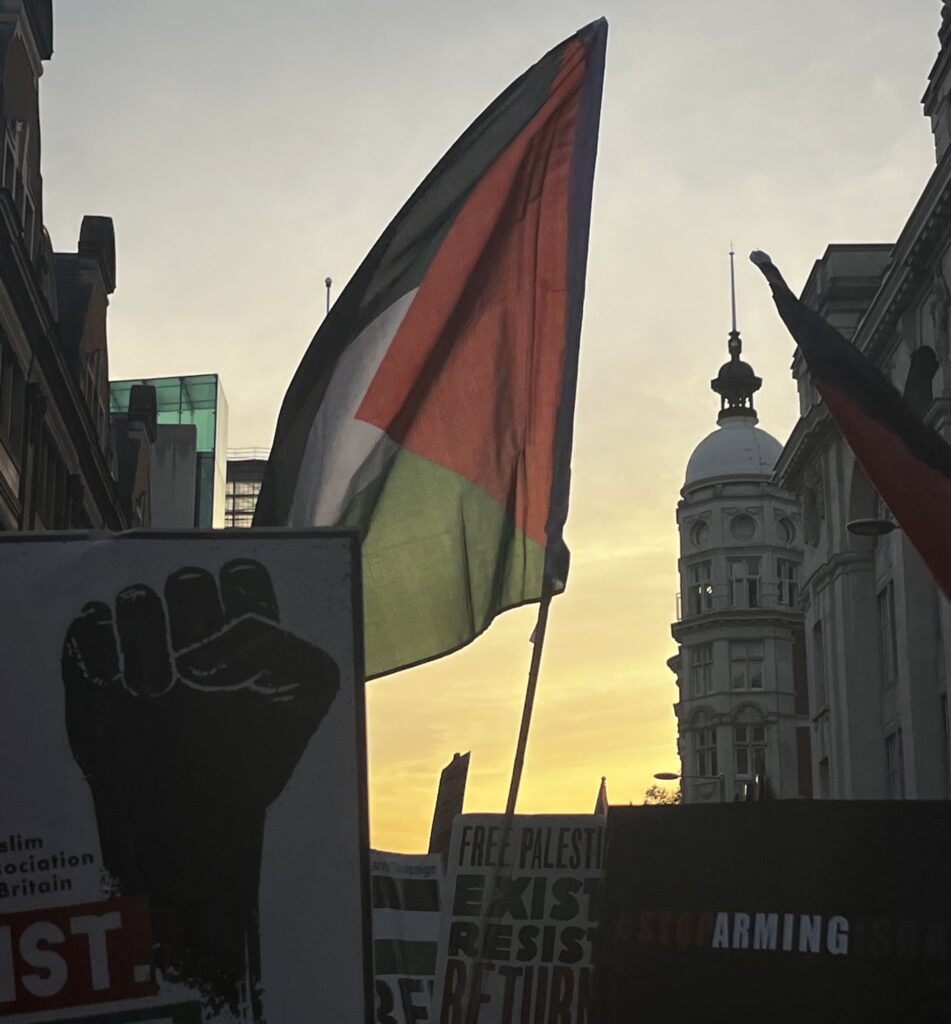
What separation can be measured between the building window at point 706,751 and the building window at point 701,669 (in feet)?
6.23

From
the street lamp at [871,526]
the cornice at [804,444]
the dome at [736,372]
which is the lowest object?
the street lamp at [871,526]

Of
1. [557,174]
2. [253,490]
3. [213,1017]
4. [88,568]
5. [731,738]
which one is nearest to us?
[213,1017]

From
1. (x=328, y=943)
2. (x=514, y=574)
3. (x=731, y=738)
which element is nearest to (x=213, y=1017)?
(x=328, y=943)

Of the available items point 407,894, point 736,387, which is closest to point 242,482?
point 736,387

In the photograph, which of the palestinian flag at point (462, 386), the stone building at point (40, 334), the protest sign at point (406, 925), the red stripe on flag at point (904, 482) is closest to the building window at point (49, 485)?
the stone building at point (40, 334)

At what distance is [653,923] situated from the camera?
7445mm

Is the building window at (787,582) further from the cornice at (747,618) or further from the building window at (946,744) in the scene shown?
the building window at (946,744)

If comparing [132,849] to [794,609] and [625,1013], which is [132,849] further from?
[794,609]

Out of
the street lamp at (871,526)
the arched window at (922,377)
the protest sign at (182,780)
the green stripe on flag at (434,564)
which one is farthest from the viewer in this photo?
the arched window at (922,377)

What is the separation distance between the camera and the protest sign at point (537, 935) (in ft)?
27.6

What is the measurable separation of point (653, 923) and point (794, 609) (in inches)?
3227

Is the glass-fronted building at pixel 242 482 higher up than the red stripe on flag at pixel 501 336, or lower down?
higher up

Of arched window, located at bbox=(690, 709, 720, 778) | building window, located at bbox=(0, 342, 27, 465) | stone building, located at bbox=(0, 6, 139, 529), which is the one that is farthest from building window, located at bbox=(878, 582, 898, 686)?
arched window, located at bbox=(690, 709, 720, 778)

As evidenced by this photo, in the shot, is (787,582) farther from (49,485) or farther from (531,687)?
(531,687)
